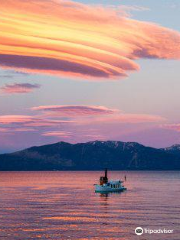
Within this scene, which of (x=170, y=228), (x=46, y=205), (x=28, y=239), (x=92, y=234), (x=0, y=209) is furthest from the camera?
(x=46, y=205)

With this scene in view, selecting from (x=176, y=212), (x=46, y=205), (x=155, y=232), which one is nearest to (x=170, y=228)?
(x=155, y=232)

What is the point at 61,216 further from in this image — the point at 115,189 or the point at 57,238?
the point at 115,189

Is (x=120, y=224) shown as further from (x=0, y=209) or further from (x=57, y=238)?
(x=0, y=209)

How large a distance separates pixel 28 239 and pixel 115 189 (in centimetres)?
11415

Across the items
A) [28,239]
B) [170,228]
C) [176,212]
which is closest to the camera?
[28,239]

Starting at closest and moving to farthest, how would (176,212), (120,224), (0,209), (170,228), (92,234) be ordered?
1. (92,234)
2. (170,228)
3. (120,224)
4. (176,212)
5. (0,209)

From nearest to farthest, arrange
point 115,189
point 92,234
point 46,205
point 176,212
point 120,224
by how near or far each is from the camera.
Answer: point 92,234, point 120,224, point 176,212, point 46,205, point 115,189

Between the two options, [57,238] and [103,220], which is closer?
[57,238]

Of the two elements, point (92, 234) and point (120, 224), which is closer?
point (92, 234)

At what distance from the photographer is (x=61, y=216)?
3730 inches

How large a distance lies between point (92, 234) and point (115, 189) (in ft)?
356

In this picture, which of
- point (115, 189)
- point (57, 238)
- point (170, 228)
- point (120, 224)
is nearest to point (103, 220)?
point (120, 224)

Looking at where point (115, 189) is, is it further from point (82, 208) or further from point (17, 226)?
point (17, 226)

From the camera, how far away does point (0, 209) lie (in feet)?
368
